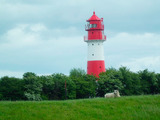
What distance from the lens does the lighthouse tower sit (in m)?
60.9

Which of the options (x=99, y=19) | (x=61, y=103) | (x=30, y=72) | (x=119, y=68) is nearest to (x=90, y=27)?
(x=99, y=19)

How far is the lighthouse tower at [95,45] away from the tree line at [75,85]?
2054 mm

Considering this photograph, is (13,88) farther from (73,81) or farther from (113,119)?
(113,119)

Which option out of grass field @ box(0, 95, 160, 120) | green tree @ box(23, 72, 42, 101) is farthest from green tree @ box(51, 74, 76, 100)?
grass field @ box(0, 95, 160, 120)

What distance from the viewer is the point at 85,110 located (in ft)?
78.8

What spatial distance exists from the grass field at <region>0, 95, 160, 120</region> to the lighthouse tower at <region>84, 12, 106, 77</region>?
3406 cm

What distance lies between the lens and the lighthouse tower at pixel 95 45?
60.9 meters

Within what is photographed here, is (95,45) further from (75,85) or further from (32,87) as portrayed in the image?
(32,87)

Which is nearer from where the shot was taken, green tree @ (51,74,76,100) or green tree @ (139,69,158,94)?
green tree @ (51,74,76,100)

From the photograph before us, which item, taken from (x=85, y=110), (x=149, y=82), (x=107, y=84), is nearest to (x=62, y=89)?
(x=107, y=84)

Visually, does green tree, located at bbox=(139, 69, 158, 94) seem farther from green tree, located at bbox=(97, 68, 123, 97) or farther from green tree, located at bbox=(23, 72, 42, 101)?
green tree, located at bbox=(23, 72, 42, 101)

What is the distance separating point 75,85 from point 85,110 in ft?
98.5

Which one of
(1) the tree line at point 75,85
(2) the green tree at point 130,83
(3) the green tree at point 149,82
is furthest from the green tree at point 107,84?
(3) the green tree at point 149,82

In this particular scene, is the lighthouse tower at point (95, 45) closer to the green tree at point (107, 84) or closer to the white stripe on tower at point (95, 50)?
the white stripe on tower at point (95, 50)
